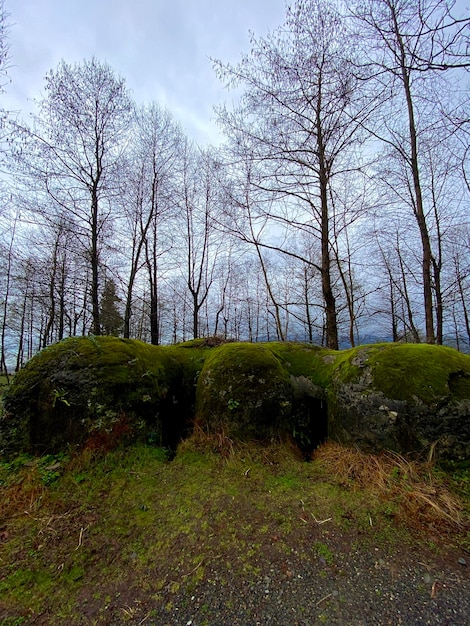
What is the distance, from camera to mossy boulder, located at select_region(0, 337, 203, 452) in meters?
3.00

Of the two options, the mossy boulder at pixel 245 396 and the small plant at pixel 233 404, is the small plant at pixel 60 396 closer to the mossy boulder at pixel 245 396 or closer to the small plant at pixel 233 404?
the mossy boulder at pixel 245 396

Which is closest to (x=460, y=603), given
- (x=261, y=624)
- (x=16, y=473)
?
(x=261, y=624)

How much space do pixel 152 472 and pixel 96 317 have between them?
24.0 ft

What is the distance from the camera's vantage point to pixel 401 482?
249cm

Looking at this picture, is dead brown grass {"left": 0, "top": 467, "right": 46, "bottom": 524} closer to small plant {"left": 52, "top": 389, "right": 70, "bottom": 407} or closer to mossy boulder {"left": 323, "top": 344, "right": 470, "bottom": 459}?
small plant {"left": 52, "top": 389, "right": 70, "bottom": 407}

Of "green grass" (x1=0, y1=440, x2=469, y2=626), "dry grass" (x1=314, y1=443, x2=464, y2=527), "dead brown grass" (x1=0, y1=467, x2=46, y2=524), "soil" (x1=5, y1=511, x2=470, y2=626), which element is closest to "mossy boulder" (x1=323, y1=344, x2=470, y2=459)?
"dry grass" (x1=314, y1=443, x2=464, y2=527)

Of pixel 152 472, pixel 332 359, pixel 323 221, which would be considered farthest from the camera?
pixel 323 221

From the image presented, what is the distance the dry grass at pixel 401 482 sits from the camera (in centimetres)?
219

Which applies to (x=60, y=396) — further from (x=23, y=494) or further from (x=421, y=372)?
(x=421, y=372)

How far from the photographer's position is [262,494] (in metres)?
2.58

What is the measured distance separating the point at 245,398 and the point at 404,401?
6.07 feet

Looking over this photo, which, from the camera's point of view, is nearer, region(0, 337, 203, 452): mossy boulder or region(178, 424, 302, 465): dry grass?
region(0, 337, 203, 452): mossy boulder

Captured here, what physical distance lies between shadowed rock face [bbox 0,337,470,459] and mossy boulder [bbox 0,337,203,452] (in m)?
0.01

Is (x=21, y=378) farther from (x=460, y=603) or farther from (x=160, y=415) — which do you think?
(x=460, y=603)
